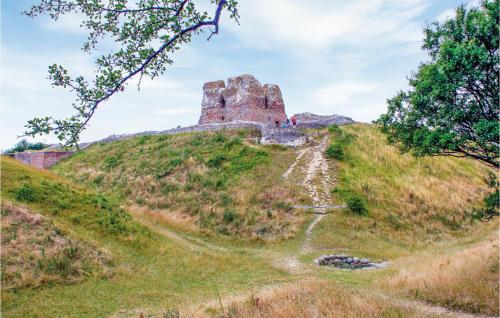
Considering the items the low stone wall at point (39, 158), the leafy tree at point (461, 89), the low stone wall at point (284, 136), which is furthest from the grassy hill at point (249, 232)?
the low stone wall at point (39, 158)

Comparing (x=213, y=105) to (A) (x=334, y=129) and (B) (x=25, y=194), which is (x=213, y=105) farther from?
(B) (x=25, y=194)

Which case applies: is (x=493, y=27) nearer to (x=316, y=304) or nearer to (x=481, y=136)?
(x=481, y=136)

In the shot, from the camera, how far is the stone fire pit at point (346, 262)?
1224 cm

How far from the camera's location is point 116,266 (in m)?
10.1

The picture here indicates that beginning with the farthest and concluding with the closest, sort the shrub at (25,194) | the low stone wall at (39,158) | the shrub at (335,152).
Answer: the low stone wall at (39,158), the shrub at (335,152), the shrub at (25,194)

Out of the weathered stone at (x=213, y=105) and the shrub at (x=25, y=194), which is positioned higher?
the weathered stone at (x=213, y=105)

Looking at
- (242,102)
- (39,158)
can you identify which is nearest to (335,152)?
(242,102)

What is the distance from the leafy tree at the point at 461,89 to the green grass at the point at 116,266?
604 cm

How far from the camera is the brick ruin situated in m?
32.0

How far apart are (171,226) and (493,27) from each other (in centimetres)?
1512

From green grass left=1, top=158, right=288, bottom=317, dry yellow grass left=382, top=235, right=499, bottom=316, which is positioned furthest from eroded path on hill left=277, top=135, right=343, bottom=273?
dry yellow grass left=382, top=235, right=499, bottom=316

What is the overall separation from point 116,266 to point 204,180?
12.0m

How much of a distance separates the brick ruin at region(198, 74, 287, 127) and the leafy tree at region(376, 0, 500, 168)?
22.8 m

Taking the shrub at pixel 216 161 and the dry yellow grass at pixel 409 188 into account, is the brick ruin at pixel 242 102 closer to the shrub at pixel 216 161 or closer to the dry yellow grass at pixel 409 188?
the shrub at pixel 216 161
